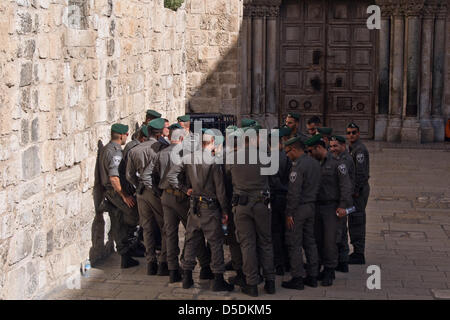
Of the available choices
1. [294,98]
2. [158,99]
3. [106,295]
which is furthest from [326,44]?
[106,295]

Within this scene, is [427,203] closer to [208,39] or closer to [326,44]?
[208,39]

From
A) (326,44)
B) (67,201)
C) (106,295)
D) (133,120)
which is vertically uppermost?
(326,44)

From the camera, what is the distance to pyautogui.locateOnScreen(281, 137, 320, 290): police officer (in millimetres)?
8562

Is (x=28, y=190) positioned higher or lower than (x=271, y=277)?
higher

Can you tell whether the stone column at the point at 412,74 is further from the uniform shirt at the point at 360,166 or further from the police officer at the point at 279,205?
the police officer at the point at 279,205

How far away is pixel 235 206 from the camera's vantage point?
8.44 meters

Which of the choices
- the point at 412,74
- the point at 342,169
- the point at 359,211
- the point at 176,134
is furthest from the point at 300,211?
the point at 412,74

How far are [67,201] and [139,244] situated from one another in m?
1.83

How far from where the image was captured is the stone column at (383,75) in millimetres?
19578

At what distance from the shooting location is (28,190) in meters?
7.55

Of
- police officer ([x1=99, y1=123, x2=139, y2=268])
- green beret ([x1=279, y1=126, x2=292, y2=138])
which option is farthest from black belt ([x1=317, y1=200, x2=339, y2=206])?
police officer ([x1=99, y1=123, x2=139, y2=268])

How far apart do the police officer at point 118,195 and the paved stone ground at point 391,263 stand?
26cm

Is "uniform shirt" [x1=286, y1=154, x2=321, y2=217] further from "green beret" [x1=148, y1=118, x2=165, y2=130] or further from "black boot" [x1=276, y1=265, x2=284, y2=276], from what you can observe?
"green beret" [x1=148, y1=118, x2=165, y2=130]

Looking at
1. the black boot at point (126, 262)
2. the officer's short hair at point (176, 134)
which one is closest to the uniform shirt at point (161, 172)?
the officer's short hair at point (176, 134)
